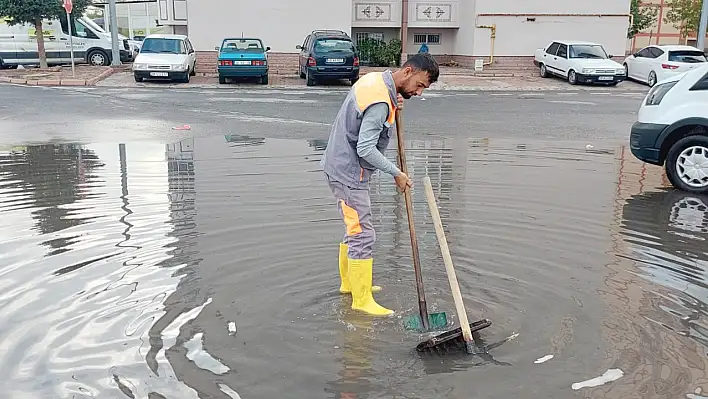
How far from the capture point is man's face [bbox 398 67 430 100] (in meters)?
4.28

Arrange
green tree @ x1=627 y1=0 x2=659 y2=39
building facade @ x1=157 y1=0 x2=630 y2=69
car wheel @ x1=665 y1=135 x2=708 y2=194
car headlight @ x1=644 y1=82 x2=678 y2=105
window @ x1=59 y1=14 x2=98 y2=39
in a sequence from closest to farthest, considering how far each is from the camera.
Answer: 1. car wheel @ x1=665 y1=135 x2=708 y2=194
2. car headlight @ x1=644 y1=82 x2=678 y2=105
3. building facade @ x1=157 y1=0 x2=630 y2=69
4. window @ x1=59 y1=14 x2=98 y2=39
5. green tree @ x1=627 y1=0 x2=659 y2=39

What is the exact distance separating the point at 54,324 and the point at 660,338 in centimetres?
369

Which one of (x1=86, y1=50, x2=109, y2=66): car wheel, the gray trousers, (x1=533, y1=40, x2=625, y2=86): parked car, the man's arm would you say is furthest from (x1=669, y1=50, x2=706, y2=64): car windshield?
the man's arm

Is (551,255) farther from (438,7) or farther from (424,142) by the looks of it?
(438,7)

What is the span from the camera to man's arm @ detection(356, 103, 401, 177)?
4.21 meters

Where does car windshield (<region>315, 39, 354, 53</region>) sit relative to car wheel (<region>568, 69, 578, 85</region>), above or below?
above

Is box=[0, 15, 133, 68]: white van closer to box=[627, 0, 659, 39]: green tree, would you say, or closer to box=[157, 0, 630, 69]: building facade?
box=[157, 0, 630, 69]: building facade

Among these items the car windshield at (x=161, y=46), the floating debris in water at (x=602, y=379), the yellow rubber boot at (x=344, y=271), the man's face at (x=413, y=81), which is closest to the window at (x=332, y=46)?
the car windshield at (x=161, y=46)

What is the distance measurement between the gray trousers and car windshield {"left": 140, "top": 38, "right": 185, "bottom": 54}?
19.8m

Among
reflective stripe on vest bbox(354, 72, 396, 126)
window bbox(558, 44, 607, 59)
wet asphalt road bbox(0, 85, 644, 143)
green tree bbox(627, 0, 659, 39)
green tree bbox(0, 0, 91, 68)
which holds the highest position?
Answer: green tree bbox(627, 0, 659, 39)

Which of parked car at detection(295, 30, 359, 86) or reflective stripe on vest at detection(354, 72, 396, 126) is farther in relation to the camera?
parked car at detection(295, 30, 359, 86)

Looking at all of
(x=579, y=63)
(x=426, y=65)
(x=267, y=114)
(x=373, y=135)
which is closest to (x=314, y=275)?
(x=373, y=135)

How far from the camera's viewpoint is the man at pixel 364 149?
4.23 metres

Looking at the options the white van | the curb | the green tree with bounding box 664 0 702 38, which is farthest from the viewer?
the green tree with bounding box 664 0 702 38
